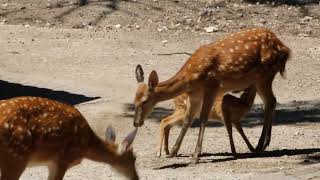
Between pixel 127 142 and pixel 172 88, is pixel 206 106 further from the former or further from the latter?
pixel 127 142

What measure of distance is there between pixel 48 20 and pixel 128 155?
12.9 metres

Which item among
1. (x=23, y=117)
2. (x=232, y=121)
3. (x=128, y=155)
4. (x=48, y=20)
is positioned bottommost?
(x=48, y=20)

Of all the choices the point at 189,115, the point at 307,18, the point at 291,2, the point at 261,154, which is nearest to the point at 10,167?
the point at 189,115

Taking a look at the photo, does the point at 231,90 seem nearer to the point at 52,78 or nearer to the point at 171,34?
the point at 52,78

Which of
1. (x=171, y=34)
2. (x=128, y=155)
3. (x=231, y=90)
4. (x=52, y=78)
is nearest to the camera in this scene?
(x=128, y=155)

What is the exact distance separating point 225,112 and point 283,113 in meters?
2.87

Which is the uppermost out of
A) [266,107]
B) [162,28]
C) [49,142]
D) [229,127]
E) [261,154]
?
[49,142]

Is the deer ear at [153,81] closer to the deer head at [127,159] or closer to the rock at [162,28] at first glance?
the deer head at [127,159]

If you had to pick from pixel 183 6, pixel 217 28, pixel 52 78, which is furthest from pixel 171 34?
pixel 52 78

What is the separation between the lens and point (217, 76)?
1048cm

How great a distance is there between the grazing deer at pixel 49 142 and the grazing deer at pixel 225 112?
9.16 feet

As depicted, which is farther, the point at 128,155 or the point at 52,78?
the point at 52,78

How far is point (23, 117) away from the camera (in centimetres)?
733

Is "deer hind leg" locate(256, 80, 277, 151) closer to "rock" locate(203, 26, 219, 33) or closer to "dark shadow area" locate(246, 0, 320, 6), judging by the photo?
"rock" locate(203, 26, 219, 33)
